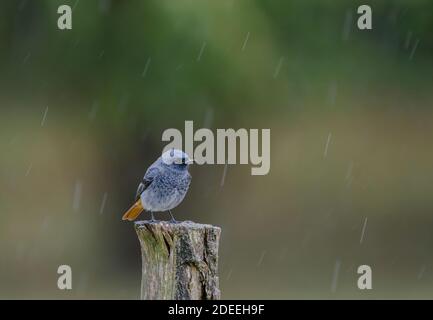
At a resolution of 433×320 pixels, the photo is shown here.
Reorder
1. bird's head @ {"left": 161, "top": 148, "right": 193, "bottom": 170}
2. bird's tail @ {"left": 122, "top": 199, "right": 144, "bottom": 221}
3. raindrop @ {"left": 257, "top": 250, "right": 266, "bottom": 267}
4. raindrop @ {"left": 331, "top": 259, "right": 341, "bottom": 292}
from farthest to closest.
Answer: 1. raindrop @ {"left": 257, "top": 250, "right": 266, "bottom": 267}
2. raindrop @ {"left": 331, "top": 259, "right": 341, "bottom": 292}
3. bird's tail @ {"left": 122, "top": 199, "right": 144, "bottom": 221}
4. bird's head @ {"left": 161, "top": 148, "right": 193, "bottom": 170}

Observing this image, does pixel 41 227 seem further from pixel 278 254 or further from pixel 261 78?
pixel 261 78

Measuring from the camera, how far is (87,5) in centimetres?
1456

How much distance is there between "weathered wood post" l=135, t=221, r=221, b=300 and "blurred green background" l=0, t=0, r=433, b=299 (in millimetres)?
8061

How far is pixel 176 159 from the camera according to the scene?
705cm

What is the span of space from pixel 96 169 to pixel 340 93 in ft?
16.6

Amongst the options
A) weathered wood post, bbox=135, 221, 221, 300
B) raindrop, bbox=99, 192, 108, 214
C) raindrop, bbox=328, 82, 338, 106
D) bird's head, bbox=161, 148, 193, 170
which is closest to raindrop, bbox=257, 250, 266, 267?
raindrop, bbox=99, 192, 108, 214

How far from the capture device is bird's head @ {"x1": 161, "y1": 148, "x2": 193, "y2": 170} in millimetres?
7016

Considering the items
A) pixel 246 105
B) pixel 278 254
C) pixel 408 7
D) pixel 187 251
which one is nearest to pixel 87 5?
pixel 246 105

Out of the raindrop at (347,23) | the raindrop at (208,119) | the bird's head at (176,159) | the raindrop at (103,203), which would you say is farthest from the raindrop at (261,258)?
the bird's head at (176,159)

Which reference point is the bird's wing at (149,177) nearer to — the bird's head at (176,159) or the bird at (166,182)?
the bird at (166,182)

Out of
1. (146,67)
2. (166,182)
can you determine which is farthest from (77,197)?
(166,182)

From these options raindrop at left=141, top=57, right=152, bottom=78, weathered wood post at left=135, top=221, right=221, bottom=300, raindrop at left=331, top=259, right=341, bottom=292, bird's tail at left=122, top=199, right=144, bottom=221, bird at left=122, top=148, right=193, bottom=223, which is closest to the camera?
weathered wood post at left=135, top=221, right=221, bottom=300

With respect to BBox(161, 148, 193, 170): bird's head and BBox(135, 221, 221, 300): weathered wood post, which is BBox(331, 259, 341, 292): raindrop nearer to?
BBox(161, 148, 193, 170): bird's head

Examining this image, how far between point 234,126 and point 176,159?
27.9ft
